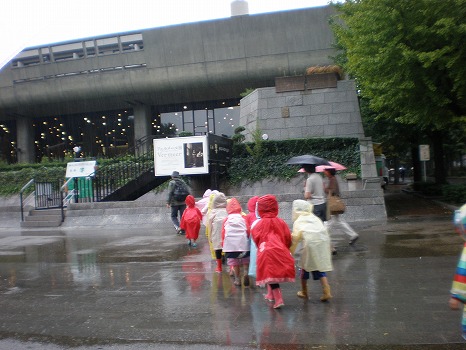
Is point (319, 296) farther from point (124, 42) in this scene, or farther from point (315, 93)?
point (124, 42)

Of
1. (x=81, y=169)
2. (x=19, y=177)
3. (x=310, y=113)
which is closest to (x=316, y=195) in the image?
(x=310, y=113)

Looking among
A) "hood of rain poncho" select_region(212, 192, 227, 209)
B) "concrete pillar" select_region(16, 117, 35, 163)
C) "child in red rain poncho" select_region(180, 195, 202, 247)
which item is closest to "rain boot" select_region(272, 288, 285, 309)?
"hood of rain poncho" select_region(212, 192, 227, 209)

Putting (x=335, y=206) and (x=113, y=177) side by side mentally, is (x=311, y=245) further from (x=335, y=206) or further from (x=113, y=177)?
(x=113, y=177)

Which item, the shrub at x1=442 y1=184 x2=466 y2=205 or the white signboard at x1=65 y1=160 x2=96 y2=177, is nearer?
the shrub at x1=442 y1=184 x2=466 y2=205

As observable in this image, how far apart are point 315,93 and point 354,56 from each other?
317 centimetres

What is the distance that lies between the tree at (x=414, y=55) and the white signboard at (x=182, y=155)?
19.5 feet

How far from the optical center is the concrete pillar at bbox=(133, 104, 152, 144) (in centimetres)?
3139

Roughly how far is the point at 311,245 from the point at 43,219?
12.5m

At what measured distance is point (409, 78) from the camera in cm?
1370

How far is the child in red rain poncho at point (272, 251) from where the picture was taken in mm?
5148

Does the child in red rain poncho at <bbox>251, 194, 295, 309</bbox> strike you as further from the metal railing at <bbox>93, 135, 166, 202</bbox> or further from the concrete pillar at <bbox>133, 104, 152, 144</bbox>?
the concrete pillar at <bbox>133, 104, 152, 144</bbox>

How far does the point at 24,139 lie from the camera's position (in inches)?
1332

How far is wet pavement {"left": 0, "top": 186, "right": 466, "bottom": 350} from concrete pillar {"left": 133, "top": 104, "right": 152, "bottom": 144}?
22.1 m

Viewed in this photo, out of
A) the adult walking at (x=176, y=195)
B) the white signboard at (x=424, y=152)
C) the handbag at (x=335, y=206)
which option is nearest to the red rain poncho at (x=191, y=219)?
the adult walking at (x=176, y=195)
